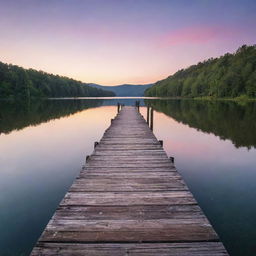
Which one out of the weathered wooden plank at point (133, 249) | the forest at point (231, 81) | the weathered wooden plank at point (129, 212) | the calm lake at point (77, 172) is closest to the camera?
the weathered wooden plank at point (133, 249)

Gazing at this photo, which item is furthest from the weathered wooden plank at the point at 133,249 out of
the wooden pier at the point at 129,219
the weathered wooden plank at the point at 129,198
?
the weathered wooden plank at the point at 129,198

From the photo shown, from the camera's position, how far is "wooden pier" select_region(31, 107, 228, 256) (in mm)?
2930

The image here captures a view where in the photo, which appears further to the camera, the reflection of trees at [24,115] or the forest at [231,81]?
the forest at [231,81]

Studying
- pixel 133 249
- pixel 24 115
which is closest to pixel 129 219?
pixel 133 249

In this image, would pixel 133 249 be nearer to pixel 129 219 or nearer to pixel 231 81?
pixel 129 219

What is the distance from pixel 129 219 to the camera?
143 inches

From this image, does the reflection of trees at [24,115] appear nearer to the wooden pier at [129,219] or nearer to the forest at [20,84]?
the wooden pier at [129,219]

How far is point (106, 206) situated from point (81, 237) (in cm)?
100

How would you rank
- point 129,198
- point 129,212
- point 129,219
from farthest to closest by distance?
1. point 129,198
2. point 129,212
3. point 129,219

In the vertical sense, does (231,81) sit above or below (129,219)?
above

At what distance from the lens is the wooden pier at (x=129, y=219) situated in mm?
2930

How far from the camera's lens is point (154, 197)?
14.7 ft

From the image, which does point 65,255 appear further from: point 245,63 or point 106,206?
point 245,63

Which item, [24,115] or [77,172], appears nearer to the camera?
[77,172]
